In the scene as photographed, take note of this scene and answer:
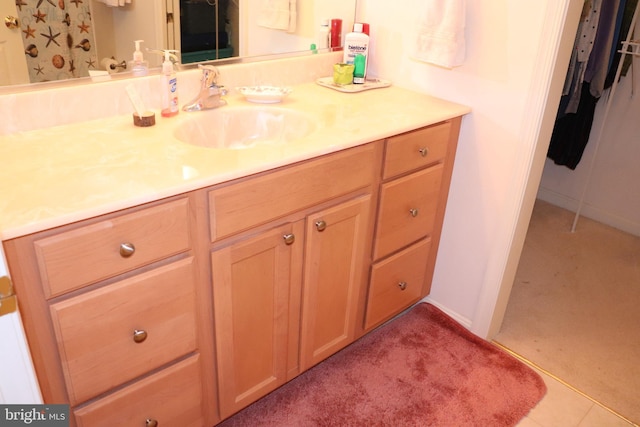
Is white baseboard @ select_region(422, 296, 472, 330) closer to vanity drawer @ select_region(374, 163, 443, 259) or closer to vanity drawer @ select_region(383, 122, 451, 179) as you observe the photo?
vanity drawer @ select_region(374, 163, 443, 259)

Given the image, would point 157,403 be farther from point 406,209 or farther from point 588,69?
point 588,69

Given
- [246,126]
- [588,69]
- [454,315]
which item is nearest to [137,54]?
[246,126]

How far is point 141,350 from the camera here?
1241mm

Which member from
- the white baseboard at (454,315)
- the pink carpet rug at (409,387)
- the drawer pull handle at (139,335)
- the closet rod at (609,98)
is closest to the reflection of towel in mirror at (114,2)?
the drawer pull handle at (139,335)

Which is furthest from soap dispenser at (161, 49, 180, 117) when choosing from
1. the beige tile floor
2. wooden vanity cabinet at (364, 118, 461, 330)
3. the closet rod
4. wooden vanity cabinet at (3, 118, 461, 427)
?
the closet rod

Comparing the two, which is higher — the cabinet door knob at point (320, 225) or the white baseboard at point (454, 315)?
the cabinet door knob at point (320, 225)

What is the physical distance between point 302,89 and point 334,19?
0.33 m

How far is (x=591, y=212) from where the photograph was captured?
121 inches

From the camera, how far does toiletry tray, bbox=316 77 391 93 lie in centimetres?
194

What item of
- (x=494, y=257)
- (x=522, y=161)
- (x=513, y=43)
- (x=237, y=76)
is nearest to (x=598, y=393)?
(x=494, y=257)

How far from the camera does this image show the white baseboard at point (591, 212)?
2951 millimetres

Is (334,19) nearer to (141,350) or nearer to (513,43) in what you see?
(513,43)

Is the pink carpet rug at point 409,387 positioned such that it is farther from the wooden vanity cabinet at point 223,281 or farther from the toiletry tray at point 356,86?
the toiletry tray at point 356,86

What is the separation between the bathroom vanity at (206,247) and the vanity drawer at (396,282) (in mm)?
14
